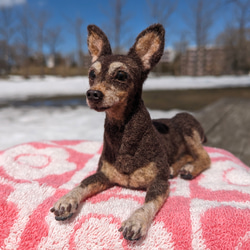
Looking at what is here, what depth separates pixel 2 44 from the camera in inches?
886

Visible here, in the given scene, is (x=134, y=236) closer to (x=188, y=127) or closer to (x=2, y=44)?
(x=188, y=127)

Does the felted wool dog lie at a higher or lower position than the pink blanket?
higher

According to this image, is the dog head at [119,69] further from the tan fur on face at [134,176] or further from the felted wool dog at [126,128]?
the tan fur on face at [134,176]

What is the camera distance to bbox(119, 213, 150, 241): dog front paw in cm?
112

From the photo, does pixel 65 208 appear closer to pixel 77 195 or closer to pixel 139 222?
pixel 77 195

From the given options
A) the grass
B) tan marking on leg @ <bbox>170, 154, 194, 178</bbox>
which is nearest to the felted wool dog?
tan marking on leg @ <bbox>170, 154, 194, 178</bbox>

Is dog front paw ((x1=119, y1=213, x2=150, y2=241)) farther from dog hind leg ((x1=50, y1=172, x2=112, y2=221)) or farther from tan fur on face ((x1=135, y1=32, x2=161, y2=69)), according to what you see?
tan fur on face ((x1=135, y1=32, x2=161, y2=69))

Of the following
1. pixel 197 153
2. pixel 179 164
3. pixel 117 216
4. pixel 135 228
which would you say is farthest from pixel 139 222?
pixel 197 153

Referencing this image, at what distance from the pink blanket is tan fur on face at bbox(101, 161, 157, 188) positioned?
9 cm

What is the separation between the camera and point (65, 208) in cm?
129

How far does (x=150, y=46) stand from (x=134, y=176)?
87 cm

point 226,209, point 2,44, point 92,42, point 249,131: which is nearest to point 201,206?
point 226,209

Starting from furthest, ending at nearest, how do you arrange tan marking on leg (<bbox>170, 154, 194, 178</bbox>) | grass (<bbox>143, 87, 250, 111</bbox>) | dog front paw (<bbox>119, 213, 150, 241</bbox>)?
grass (<bbox>143, 87, 250, 111</bbox>) < tan marking on leg (<bbox>170, 154, 194, 178</bbox>) < dog front paw (<bbox>119, 213, 150, 241</bbox>)

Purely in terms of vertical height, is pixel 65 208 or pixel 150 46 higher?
pixel 150 46
